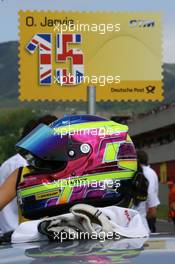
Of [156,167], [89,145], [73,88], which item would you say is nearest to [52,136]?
[89,145]

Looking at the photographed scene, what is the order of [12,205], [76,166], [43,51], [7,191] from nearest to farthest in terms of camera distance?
[76,166], [7,191], [12,205], [43,51]

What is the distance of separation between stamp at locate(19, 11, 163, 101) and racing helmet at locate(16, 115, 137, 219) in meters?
6.19

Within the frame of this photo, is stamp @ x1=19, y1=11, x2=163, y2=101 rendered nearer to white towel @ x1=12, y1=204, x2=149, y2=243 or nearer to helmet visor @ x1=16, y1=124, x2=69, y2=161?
helmet visor @ x1=16, y1=124, x2=69, y2=161

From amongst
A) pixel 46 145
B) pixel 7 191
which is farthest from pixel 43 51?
pixel 46 145

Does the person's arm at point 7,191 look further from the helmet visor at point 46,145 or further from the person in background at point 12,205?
Answer: the person in background at point 12,205

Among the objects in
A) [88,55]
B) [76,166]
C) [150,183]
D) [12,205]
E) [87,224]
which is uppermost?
[88,55]

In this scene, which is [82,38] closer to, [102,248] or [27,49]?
[27,49]

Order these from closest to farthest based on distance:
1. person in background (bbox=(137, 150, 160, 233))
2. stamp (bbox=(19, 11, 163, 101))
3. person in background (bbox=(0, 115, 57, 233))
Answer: person in background (bbox=(0, 115, 57, 233)), stamp (bbox=(19, 11, 163, 101)), person in background (bbox=(137, 150, 160, 233))

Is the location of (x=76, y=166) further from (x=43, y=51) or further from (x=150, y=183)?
(x=150, y=183)

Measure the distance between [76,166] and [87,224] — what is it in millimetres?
356

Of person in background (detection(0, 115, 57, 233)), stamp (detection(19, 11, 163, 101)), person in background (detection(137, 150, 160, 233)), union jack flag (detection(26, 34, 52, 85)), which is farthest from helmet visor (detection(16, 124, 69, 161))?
person in background (detection(137, 150, 160, 233))

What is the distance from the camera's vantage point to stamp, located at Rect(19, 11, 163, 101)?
1005 cm

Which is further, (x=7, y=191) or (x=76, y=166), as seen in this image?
(x=7, y=191)

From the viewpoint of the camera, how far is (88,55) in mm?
10273
